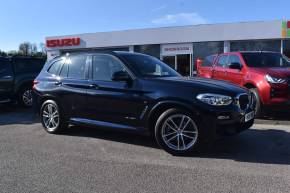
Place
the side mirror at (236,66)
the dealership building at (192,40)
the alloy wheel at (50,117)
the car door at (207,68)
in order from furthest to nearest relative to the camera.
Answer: the dealership building at (192,40)
the car door at (207,68)
the side mirror at (236,66)
the alloy wheel at (50,117)

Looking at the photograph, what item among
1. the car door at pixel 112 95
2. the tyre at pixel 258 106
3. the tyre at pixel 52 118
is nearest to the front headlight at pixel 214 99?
the car door at pixel 112 95

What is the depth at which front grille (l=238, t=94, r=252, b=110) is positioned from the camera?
5113 millimetres

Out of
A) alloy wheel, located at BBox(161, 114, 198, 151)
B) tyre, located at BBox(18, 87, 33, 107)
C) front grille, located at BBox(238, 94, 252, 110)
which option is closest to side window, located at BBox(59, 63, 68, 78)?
alloy wheel, located at BBox(161, 114, 198, 151)

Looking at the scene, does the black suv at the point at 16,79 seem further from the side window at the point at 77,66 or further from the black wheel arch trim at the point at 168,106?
the black wheel arch trim at the point at 168,106

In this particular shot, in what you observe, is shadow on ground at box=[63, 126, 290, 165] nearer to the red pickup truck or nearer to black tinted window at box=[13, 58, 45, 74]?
the red pickup truck

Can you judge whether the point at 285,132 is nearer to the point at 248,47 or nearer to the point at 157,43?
the point at 248,47

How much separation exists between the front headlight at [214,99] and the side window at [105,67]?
1597 mm

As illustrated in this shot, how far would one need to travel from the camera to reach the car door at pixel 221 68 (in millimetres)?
9688

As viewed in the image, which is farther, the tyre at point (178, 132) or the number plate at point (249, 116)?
the number plate at point (249, 116)

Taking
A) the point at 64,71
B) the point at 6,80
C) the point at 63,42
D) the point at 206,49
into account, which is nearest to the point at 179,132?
the point at 64,71

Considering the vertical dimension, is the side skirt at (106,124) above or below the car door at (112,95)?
below

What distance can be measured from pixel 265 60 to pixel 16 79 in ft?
26.3

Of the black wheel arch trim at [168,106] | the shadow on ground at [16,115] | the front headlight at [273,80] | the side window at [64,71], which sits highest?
the side window at [64,71]

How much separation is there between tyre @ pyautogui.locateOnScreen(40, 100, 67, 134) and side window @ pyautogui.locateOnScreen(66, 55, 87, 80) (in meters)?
0.78
